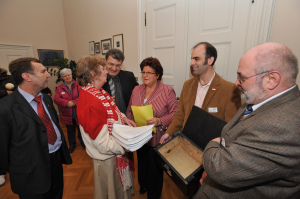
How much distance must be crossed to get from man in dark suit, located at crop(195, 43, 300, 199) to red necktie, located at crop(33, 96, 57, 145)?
146 centimetres

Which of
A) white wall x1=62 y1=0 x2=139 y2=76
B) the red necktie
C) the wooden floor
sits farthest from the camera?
white wall x1=62 y1=0 x2=139 y2=76

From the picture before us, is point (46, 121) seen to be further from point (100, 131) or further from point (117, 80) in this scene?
point (117, 80)

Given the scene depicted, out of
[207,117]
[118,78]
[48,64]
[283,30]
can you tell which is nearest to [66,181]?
[118,78]

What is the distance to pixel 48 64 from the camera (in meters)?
5.41

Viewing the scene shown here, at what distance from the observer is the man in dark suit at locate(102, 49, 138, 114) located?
79.5 inches

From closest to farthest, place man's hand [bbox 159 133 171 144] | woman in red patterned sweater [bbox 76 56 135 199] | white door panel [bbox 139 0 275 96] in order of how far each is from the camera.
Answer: woman in red patterned sweater [bbox 76 56 135 199], man's hand [bbox 159 133 171 144], white door panel [bbox 139 0 275 96]

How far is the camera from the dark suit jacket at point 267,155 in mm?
618

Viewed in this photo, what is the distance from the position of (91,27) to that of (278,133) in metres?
5.27

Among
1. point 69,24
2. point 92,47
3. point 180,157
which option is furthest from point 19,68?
point 69,24

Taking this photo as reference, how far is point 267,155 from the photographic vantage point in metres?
0.63

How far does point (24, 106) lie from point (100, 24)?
12.3 feet

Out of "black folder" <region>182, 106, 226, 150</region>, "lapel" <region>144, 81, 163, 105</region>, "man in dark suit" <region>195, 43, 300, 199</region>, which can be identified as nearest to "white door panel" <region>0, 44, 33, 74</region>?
"lapel" <region>144, 81, 163, 105</region>

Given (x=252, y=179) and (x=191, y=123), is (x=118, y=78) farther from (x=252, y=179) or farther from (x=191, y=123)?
(x=252, y=179)

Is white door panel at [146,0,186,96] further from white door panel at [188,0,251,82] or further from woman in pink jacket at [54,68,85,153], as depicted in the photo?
woman in pink jacket at [54,68,85,153]
